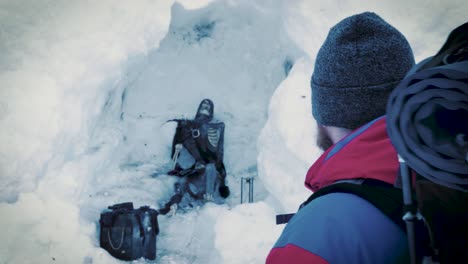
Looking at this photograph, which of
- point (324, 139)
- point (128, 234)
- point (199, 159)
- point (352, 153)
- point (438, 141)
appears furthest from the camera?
point (199, 159)

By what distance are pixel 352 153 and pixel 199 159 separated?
13.7ft

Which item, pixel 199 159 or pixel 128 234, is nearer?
pixel 128 234

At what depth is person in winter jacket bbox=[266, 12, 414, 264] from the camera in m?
0.62

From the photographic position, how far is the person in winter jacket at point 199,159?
438 centimetres

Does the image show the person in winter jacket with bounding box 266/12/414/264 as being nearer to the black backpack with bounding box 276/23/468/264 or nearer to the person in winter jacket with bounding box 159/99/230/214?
the black backpack with bounding box 276/23/468/264

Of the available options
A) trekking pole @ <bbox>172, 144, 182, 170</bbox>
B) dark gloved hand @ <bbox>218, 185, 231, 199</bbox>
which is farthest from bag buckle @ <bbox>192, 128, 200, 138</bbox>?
dark gloved hand @ <bbox>218, 185, 231, 199</bbox>

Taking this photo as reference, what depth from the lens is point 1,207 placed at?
7.52 feet

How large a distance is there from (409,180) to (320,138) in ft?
2.31

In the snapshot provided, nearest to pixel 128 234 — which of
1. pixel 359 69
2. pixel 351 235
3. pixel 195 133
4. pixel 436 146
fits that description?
pixel 195 133

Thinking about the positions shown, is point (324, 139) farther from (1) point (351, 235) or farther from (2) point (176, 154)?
(2) point (176, 154)

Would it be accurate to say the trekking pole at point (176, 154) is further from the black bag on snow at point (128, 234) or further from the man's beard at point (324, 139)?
the man's beard at point (324, 139)

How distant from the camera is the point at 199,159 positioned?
488 cm

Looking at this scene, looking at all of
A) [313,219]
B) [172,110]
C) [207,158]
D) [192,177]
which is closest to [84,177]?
[192,177]

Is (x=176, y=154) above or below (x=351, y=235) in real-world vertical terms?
above
